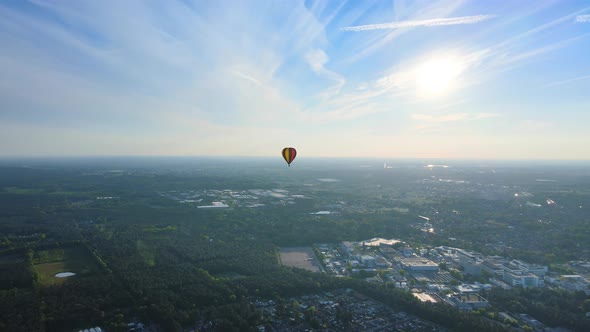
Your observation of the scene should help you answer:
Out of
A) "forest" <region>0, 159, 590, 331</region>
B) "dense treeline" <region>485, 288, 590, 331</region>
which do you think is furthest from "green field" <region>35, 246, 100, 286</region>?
"dense treeline" <region>485, 288, 590, 331</region>

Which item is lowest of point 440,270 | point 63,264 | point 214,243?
point 440,270

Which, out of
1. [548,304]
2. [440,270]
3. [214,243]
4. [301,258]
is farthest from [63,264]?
[548,304]

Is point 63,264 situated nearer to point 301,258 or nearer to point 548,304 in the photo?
point 301,258

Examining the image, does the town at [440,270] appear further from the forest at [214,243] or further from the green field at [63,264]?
the green field at [63,264]

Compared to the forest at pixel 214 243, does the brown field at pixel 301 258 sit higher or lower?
lower

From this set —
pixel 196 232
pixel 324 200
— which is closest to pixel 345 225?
pixel 196 232

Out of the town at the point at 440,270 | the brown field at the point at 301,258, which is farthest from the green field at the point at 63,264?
the town at the point at 440,270

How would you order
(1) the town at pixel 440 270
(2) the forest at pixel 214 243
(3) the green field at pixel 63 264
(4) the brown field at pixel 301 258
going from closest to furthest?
1. (2) the forest at pixel 214 243
2. (1) the town at pixel 440 270
3. (3) the green field at pixel 63 264
4. (4) the brown field at pixel 301 258
